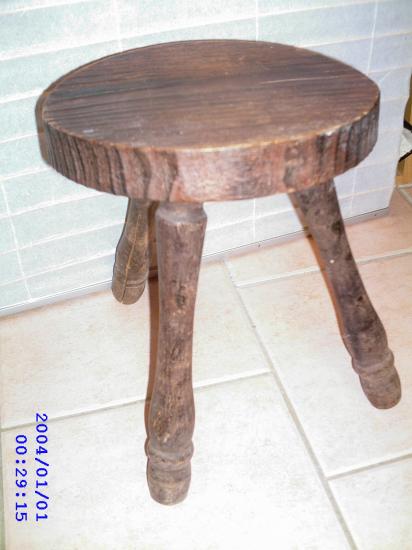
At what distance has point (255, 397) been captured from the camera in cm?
81

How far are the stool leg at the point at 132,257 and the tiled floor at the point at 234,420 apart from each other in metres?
0.04

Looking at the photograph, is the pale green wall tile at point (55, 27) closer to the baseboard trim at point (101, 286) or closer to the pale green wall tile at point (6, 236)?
the pale green wall tile at point (6, 236)

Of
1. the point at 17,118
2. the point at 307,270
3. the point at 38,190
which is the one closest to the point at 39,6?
the point at 17,118

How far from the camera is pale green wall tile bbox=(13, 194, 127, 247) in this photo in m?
0.88

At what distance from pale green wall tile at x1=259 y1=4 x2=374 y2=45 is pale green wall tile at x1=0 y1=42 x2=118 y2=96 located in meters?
0.23

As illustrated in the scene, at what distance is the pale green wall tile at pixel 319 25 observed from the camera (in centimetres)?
86

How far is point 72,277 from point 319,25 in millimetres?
514

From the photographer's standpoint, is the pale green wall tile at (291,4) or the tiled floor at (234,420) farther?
the pale green wall tile at (291,4)

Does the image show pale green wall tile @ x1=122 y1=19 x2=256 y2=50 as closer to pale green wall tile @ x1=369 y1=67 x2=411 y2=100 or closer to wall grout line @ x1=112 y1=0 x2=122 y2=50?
wall grout line @ x1=112 y1=0 x2=122 y2=50

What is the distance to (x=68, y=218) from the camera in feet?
2.96

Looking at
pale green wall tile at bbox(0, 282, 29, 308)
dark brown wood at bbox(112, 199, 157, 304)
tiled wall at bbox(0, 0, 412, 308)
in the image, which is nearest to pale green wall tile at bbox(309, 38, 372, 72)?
tiled wall at bbox(0, 0, 412, 308)

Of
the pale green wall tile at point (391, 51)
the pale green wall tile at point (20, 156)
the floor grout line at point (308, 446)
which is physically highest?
the pale green wall tile at point (391, 51)

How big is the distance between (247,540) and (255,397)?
7.8 inches
